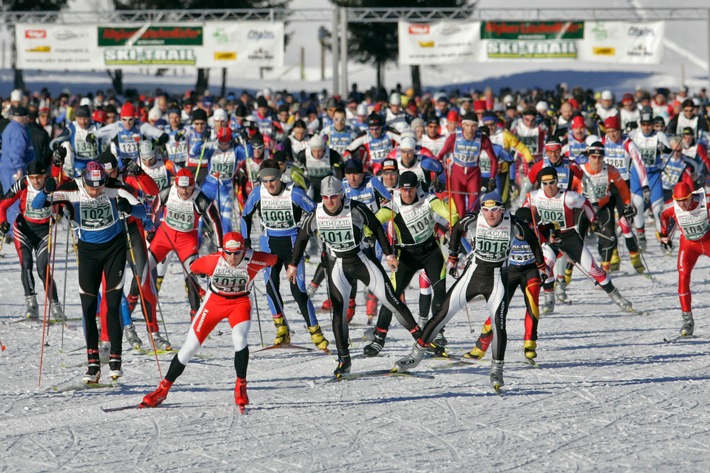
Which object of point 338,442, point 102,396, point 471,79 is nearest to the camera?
point 338,442

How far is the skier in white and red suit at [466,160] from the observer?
15.5m

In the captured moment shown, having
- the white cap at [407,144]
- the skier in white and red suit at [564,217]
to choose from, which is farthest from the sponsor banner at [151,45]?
the skier in white and red suit at [564,217]

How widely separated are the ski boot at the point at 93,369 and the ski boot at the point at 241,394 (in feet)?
4.89

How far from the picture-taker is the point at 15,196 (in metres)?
11.8

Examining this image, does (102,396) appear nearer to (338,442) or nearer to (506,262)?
(338,442)

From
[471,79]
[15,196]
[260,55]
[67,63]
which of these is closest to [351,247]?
[15,196]

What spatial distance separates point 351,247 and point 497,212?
1.41 m

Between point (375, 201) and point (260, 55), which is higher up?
point (260, 55)

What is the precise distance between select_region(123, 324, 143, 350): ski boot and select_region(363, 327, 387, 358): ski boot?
7.70 feet

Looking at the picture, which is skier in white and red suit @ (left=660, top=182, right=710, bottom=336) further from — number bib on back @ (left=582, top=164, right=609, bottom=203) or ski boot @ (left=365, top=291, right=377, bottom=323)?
ski boot @ (left=365, top=291, right=377, bottom=323)

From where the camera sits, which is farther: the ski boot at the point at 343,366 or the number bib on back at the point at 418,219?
the number bib on back at the point at 418,219

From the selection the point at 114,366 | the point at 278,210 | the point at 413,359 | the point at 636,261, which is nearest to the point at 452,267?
the point at 413,359

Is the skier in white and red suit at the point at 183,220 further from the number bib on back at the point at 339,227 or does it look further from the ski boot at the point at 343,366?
the ski boot at the point at 343,366

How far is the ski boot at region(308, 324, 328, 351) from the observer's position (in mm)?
11141
